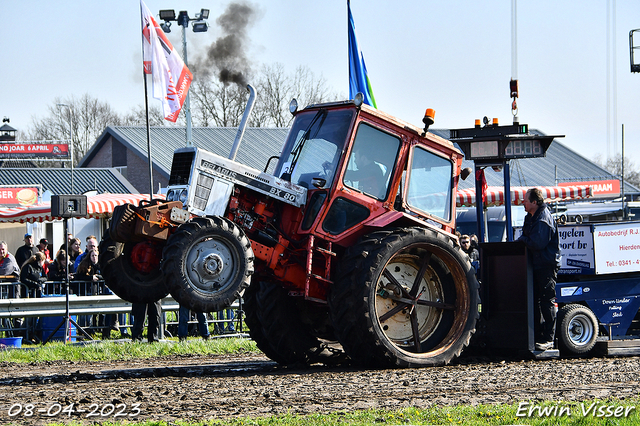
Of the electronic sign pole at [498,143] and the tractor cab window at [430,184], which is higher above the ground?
the electronic sign pole at [498,143]

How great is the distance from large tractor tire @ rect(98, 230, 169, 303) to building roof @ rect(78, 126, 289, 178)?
29669mm

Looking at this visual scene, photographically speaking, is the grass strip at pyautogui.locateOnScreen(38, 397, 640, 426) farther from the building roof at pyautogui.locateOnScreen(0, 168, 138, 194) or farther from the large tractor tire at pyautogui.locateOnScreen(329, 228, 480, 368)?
the building roof at pyautogui.locateOnScreen(0, 168, 138, 194)

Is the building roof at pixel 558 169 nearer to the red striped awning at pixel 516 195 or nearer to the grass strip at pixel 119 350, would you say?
the red striped awning at pixel 516 195

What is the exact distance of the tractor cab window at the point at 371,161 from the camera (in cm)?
941

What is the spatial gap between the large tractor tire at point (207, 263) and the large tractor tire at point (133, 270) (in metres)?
0.52

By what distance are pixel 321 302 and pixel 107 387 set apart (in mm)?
2471

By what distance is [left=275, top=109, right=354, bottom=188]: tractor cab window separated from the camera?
370 inches

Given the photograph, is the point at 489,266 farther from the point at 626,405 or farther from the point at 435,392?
the point at 626,405

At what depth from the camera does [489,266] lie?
1057 centimetres

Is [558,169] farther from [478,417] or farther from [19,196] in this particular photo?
[478,417]

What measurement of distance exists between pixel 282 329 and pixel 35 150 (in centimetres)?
4950

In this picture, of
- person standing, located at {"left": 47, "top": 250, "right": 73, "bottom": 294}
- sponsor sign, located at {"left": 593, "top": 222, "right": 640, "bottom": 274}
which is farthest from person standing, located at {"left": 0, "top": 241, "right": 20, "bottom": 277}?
sponsor sign, located at {"left": 593, "top": 222, "right": 640, "bottom": 274}

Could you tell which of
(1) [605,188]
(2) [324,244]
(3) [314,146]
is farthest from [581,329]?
(1) [605,188]

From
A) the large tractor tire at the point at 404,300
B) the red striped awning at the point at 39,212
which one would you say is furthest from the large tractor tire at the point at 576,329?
the red striped awning at the point at 39,212
